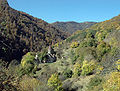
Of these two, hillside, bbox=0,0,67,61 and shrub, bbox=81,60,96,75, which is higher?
hillside, bbox=0,0,67,61

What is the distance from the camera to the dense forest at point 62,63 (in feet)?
49.4

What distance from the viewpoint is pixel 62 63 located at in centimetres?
4428

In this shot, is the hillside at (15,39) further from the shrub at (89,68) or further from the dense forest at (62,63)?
the shrub at (89,68)

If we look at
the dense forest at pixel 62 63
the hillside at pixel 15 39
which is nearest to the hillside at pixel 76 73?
the dense forest at pixel 62 63

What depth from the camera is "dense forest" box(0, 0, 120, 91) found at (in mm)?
15043

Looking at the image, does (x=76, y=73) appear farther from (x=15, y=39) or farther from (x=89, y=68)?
(x=15, y=39)

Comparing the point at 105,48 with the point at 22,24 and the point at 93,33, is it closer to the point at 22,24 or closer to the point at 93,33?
the point at 93,33

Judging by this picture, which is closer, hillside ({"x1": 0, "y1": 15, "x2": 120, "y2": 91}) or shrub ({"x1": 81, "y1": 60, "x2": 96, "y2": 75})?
hillside ({"x1": 0, "y1": 15, "x2": 120, "y2": 91})

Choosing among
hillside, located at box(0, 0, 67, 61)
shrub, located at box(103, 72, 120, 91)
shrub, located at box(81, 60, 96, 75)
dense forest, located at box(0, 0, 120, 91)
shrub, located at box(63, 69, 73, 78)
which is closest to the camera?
shrub, located at box(103, 72, 120, 91)

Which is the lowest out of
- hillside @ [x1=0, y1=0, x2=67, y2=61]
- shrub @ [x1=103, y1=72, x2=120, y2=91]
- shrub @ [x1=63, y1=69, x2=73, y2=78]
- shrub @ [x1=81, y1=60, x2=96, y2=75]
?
shrub @ [x1=63, y1=69, x2=73, y2=78]

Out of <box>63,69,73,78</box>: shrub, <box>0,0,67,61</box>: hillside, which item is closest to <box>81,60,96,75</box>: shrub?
<box>63,69,73,78</box>: shrub

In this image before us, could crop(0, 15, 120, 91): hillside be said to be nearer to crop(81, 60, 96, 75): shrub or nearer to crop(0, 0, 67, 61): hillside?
crop(81, 60, 96, 75): shrub

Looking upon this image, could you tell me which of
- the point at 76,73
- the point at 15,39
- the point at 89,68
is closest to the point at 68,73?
the point at 76,73

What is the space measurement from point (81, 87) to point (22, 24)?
98.6 metres
